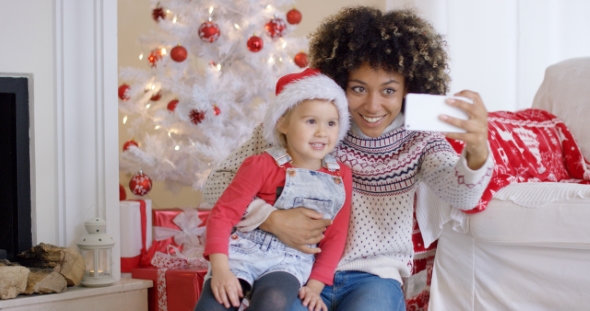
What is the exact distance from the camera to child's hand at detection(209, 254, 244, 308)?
1.28 metres

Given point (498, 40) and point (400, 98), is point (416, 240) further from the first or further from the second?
point (498, 40)

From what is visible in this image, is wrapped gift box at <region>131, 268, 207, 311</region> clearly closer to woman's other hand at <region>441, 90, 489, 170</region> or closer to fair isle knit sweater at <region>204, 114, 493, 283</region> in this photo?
fair isle knit sweater at <region>204, 114, 493, 283</region>

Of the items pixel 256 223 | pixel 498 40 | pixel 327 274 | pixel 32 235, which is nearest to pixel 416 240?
pixel 327 274

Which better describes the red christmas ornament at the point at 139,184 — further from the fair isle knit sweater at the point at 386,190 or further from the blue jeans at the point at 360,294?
the blue jeans at the point at 360,294

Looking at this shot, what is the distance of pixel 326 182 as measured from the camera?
146cm

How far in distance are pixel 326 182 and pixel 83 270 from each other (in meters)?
1.08

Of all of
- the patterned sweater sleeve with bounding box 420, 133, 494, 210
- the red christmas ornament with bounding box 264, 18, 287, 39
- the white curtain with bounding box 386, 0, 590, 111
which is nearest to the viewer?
the patterned sweater sleeve with bounding box 420, 133, 494, 210

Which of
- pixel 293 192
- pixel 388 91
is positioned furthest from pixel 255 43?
pixel 293 192

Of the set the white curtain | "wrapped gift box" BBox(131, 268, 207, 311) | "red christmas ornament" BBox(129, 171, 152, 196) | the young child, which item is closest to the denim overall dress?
the young child

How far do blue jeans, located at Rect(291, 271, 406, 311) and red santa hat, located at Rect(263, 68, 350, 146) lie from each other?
321 millimetres

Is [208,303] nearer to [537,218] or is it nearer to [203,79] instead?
[537,218]

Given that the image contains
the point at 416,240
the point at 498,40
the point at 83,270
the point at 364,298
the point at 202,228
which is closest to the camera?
the point at 364,298

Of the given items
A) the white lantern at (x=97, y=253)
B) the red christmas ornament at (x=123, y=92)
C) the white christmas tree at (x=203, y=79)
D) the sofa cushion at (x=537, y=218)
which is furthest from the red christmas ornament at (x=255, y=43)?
the sofa cushion at (x=537, y=218)

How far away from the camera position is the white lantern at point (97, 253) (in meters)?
2.14
